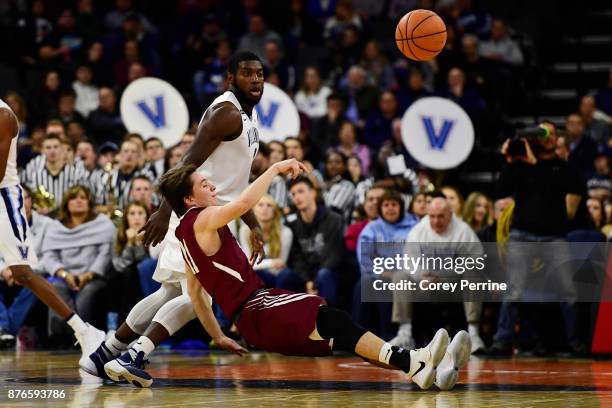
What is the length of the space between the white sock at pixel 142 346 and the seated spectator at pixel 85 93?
30.1 ft

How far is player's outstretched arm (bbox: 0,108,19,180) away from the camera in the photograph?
7.83 m

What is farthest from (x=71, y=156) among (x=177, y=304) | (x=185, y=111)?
(x=177, y=304)

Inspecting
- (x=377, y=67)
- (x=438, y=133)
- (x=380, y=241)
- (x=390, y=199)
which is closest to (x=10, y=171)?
(x=380, y=241)

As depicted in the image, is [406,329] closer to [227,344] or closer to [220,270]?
[227,344]

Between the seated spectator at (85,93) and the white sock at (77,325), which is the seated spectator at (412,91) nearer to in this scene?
the seated spectator at (85,93)

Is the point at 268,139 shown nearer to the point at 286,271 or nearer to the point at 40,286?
the point at 286,271

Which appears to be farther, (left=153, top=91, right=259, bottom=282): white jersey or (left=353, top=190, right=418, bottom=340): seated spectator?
(left=353, top=190, right=418, bottom=340): seated spectator

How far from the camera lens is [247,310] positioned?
6699mm

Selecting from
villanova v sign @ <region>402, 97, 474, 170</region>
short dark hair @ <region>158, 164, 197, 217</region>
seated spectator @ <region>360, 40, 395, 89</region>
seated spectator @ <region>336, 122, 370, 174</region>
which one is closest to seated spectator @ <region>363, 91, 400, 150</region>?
seated spectator @ <region>336, 122, 370, 174</region>

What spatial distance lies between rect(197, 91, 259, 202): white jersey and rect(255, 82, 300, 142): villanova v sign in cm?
577

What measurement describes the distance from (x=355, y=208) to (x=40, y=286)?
5.24 metres

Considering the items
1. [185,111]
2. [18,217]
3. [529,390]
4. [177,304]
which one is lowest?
[529,390]

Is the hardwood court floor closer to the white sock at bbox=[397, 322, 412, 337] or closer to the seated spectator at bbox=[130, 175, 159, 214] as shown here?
the white sock at bbox=[397, 322, 412, 337]

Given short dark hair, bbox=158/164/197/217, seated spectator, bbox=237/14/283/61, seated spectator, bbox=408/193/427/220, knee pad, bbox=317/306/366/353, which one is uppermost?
seated spectator, bbox=237/14/283/61
